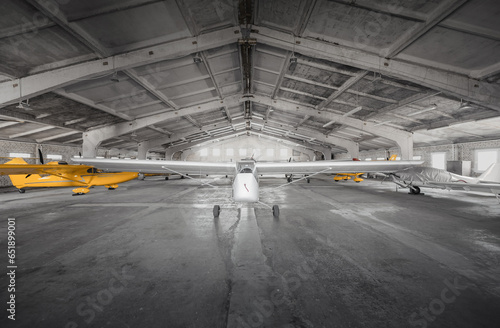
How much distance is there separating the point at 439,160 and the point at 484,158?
9.14 feet

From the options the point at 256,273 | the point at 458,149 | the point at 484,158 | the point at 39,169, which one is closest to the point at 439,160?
the point at 458,149

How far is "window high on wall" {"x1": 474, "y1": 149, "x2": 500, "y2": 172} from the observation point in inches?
480

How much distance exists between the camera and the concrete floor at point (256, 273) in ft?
6.03

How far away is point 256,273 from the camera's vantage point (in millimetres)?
2580

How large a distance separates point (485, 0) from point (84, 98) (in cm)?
1390

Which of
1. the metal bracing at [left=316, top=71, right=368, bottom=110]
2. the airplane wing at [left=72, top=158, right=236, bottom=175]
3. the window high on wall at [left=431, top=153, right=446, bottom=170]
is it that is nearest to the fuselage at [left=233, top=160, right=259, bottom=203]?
the airplane wing at [left=72, top=158, right=236, bottom=175]

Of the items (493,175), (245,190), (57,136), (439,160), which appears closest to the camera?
(245,190)

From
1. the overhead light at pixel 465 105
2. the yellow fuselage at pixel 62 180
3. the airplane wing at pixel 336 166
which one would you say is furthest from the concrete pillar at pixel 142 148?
the overhead light at pixel 465 105

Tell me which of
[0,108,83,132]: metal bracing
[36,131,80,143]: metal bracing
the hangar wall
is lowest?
the hangar wall

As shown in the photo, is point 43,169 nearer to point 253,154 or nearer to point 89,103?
point 89,103

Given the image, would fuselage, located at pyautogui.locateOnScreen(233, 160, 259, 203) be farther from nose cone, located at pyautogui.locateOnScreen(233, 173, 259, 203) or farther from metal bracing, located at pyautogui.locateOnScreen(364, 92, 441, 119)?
metal bracing, located at pyautogui.locateOnScreen(364, 92, 441, 119)

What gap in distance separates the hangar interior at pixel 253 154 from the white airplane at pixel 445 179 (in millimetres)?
953

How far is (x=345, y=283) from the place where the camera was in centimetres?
236

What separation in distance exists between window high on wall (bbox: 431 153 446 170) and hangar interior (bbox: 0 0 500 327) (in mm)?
3226
